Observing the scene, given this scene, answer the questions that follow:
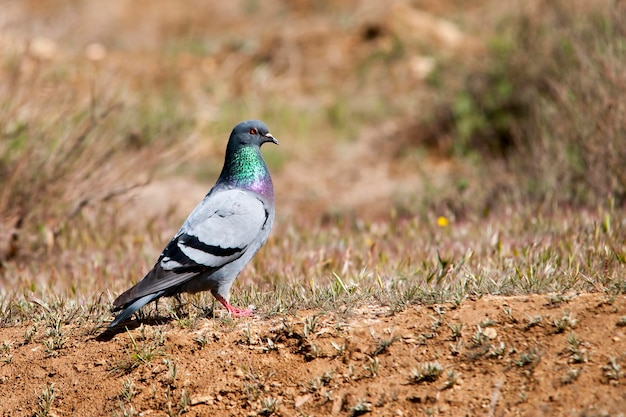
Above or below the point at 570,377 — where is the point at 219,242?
above

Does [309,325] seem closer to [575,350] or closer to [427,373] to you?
[427,373]

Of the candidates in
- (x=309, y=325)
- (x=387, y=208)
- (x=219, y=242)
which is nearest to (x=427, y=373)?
(x=309, y=325)

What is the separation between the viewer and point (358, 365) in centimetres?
374

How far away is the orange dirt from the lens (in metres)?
3.41

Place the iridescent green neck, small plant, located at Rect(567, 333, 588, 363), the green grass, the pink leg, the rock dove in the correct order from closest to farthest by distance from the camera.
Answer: small plant, located at Rect(567, 333, 588, 363) < the rock dove < the pink leg < the green grass < the iridescent green neck

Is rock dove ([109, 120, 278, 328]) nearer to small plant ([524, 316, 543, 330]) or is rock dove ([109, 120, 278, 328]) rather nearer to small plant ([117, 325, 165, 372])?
small plant ([117, 325, 165, 372])

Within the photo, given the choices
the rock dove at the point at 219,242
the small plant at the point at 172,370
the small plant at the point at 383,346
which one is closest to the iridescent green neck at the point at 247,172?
the rock dove at the point at 219,242

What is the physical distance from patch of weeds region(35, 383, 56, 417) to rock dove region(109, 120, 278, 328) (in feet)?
1.36

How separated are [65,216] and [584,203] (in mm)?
4329

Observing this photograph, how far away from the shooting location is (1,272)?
20.5 feet

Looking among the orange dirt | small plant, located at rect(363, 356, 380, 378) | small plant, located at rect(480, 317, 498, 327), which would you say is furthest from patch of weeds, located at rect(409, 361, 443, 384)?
small plant, located at rect(480, 317, 498, 327)

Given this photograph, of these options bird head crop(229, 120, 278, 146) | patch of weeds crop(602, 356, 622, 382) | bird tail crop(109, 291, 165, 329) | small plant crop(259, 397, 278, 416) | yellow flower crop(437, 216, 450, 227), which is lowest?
yellow flower crop(437, 216, 450, 227)

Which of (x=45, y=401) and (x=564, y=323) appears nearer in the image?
(x=564, y=323)

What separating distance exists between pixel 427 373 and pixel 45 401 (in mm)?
1809
